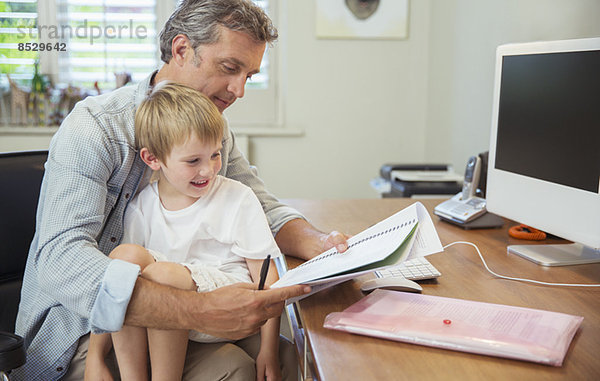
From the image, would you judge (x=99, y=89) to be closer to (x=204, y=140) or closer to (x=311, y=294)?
(x=204, y=140)

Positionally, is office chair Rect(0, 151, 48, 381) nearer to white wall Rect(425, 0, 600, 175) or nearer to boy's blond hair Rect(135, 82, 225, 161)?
boy's blond hair Rect(135, 82, 225, 161)

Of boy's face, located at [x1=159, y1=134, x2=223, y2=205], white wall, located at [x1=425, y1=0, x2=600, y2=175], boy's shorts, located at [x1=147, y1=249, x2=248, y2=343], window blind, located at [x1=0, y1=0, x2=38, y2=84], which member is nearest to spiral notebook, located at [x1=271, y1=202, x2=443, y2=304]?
boy's shorts, located at [x1=147, y1=249, x2=248, y2=343]

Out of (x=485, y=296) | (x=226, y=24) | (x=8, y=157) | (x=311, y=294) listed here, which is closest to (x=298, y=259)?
(x=311, y=294)

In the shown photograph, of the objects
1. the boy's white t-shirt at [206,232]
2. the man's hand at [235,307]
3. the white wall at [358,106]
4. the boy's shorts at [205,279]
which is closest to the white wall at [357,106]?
the white wall at [358,106]

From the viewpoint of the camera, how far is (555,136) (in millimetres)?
1268

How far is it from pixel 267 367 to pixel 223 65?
2.31 ft

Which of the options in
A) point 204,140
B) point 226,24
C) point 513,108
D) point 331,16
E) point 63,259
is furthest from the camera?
point 331,16

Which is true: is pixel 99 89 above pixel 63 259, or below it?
above

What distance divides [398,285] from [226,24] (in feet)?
2.39

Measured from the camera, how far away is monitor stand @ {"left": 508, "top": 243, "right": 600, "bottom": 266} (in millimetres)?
1269

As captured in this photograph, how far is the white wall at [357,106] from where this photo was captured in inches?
131

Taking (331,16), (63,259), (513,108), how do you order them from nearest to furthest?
(63,259) → (513,108) → (331,16)

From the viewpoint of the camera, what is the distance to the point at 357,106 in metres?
3.47

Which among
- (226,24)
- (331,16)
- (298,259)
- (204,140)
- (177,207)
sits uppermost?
(331,16)
